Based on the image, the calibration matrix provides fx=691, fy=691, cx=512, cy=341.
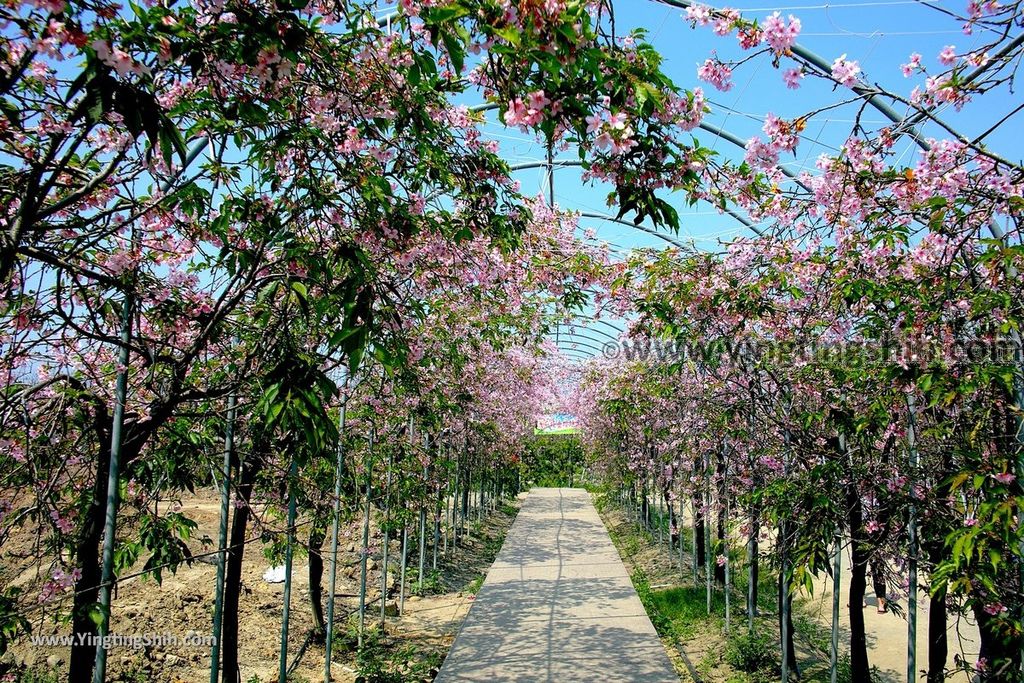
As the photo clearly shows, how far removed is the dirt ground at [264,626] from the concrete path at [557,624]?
1.06ft

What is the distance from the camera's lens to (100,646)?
7.17 ft

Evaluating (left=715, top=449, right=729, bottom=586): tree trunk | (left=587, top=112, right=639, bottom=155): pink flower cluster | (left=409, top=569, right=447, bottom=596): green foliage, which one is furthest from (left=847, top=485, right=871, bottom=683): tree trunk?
(left=409, top=569, right=447, bottom=596): green foliage

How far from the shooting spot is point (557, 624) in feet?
23.2

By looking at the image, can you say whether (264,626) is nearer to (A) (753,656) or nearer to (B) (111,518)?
(A) (753,656)

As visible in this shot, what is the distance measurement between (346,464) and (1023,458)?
491 centimetres

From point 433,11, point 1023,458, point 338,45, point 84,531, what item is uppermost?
point 338,45

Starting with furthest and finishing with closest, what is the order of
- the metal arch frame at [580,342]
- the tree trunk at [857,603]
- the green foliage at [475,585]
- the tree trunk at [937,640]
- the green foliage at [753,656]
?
the metal arch frame at [580,342] < the green foliage at [475,585] < the green foliage at [753,656] < the tree trunk at [857,603] < the tree trunk at [937,640]

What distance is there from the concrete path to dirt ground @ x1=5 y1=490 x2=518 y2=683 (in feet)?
1.06

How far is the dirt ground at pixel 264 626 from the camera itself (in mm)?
5324

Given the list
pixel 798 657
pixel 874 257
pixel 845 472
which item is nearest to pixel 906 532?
pixel 845 472

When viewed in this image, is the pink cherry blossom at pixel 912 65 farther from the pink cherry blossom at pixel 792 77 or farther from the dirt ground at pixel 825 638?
the dirt ground at pixel 825 638

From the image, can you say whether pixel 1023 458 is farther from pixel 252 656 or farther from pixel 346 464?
pixel 252 656

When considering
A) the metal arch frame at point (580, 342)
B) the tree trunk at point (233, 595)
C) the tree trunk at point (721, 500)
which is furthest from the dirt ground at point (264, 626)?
the metal arch frame at point (580, 342)

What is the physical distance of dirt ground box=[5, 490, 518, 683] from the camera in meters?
5.32
